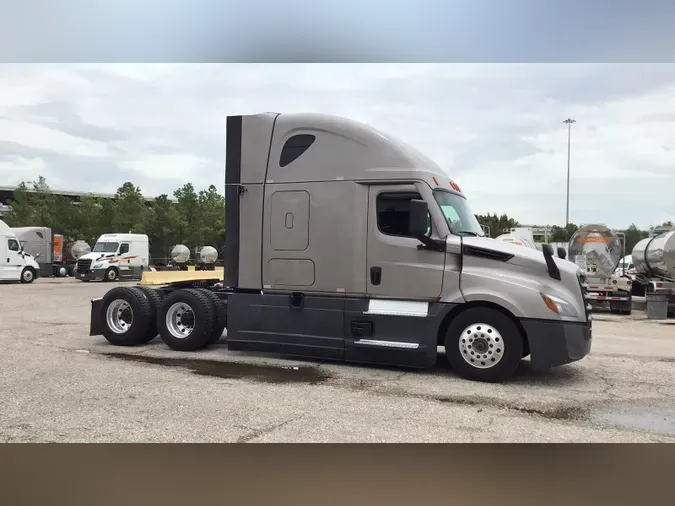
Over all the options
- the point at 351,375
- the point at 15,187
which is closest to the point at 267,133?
the point at 351,375

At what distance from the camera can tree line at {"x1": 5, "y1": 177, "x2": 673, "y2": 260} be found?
39219 mm

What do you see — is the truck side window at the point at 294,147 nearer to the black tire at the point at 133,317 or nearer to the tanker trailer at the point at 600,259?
the black tire at the point at 133,317

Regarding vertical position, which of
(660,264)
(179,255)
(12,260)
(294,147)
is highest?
(294,147)

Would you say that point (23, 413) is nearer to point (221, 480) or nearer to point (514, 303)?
point (221, 480)

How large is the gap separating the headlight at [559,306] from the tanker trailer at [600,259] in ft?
38.9

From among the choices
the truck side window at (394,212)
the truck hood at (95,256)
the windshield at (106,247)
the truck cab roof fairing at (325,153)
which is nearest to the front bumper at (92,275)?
the truck hood at (95,256)

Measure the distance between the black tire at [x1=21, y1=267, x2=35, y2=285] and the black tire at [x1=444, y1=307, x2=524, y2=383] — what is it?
2754 cm

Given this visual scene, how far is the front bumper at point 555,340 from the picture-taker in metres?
6.88

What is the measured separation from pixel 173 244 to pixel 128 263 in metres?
7.62

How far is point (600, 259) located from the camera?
18.0 m

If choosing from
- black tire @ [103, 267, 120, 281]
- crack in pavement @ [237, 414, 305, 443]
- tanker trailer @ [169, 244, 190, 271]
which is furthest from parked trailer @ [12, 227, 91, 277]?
crack in pavement @ [237, 414, 305, 443]

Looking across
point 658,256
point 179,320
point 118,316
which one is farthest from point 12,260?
point 658,256

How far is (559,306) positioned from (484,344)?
104 centimetres

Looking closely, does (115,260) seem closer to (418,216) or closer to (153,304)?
(153,304)
